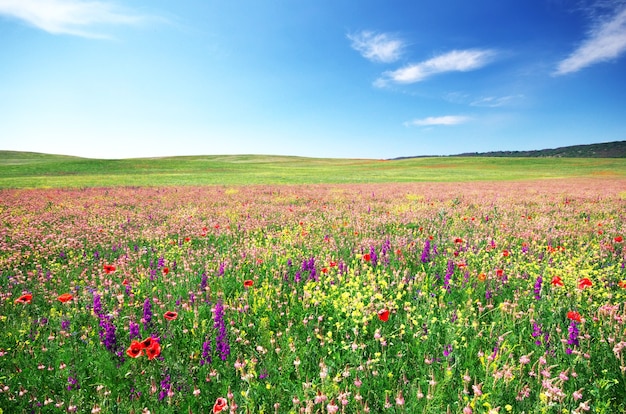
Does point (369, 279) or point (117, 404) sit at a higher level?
point (369, 279)

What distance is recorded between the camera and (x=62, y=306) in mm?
4051

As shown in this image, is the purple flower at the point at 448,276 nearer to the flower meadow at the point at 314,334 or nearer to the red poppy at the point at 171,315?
the flower meadow at the point at 314,334

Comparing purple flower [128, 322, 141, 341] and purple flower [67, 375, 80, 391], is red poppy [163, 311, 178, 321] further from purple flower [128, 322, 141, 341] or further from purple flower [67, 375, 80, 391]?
purple flower [67, 375, 80, 391]

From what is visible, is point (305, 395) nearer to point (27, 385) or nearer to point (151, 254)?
point (27, 385)

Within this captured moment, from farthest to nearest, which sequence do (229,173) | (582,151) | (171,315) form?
(582,151) < (229,173) < (171,315)

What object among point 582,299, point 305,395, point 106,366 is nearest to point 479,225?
point 582,299

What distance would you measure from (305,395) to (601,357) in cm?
245

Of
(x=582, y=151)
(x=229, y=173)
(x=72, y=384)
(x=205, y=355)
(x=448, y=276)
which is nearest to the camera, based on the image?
(x=72, y=384)

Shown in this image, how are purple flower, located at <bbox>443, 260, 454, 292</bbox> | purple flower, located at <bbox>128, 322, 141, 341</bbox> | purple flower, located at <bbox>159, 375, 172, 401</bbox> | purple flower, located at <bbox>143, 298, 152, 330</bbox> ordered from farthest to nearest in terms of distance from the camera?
1. purple flower, located at <bbox>443, 260, 454, 292</bbox>
2. purple flower, located at <bbox>143, 298, 152, 330</bbox>
3. purple flower, located at <bbox>128, 322, 141, 341</bbox>
4. purple flower, located at <bbox>159, 375, 172, 401</bbox>

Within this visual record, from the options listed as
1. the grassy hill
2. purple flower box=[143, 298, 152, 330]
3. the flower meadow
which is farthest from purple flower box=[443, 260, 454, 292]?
the grassy hill

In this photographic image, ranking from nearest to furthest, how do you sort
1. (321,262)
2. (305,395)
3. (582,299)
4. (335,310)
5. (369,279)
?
1. (305,395)
2. (335,310)
3. (582,299)
4. (369,279)
5. (321,262)

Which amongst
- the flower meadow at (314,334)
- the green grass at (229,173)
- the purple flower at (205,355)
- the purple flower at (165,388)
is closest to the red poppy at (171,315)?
the flower meadow at (314,334)

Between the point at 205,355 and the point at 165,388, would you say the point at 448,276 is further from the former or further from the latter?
the point at 165,388

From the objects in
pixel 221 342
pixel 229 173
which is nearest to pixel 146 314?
pixel 221 342
